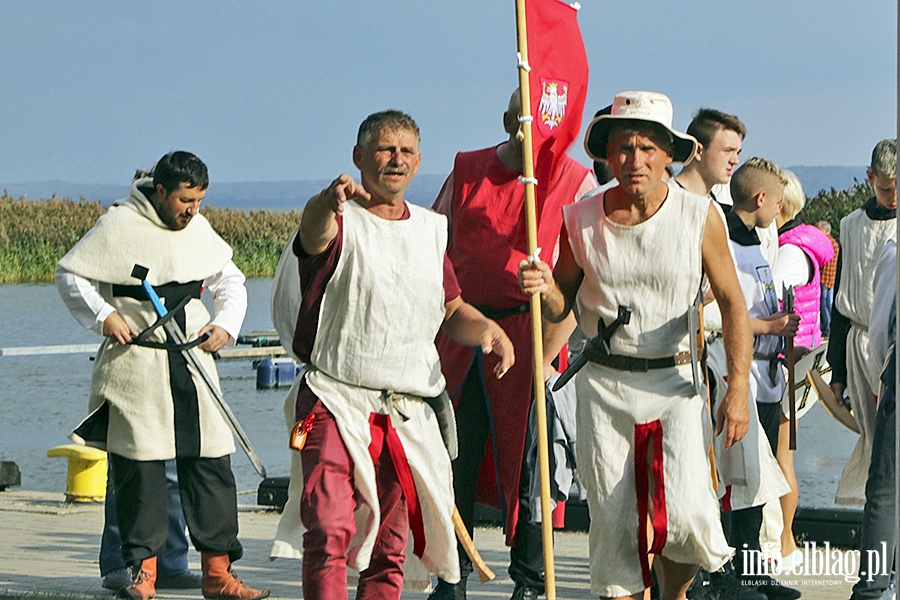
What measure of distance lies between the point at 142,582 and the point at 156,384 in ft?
2.93

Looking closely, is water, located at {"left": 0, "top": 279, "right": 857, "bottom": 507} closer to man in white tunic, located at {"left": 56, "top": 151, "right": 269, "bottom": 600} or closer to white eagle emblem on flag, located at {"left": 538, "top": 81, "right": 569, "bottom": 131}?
man in white tunic, located at {"left": 56, "top": 151, "right": 269, "bottom": 600}

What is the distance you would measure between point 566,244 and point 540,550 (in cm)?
170

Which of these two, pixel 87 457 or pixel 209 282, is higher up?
pixel 209 282

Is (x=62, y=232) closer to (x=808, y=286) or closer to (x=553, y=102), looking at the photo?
(x=808, y=286)

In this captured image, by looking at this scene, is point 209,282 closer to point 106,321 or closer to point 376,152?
point 106,321

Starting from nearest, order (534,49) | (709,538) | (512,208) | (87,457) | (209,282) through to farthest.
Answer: (709,538), (534,49), (512,208), (209,282), (87,457)

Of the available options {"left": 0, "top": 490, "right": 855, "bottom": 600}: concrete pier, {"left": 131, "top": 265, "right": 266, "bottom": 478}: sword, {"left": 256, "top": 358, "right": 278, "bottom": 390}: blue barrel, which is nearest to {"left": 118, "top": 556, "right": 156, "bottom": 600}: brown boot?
{"left": 0, "top": 490, "right": 855, "bottom": 600}: concrete pier

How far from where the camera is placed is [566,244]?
6262 millimetres

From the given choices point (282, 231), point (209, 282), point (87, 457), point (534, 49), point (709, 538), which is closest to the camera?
point (709, 538)

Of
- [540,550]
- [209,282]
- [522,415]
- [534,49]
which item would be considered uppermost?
[534,49]

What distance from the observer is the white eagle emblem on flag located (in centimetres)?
673

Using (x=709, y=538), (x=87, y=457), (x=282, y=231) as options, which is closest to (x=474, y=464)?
(x=709, y=538)

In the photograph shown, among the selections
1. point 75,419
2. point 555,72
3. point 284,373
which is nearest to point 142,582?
point 555,72

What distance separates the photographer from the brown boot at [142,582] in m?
7.63
